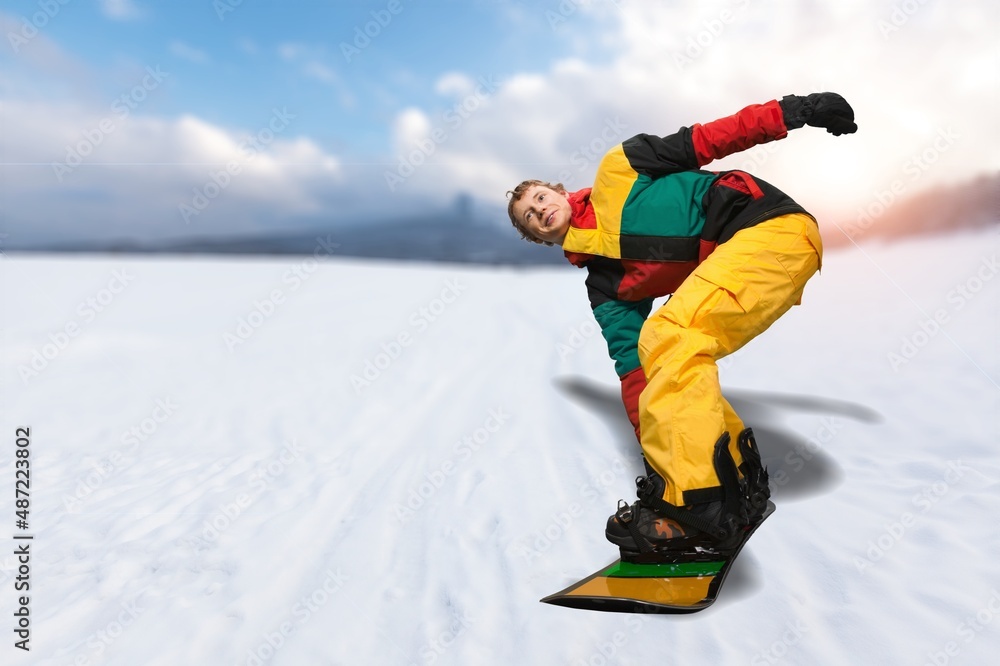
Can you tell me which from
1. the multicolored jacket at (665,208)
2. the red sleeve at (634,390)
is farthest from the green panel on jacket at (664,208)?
the red sleeve at (634,390)

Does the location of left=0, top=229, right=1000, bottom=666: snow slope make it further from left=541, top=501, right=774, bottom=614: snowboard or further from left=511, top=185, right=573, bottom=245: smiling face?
left=511, top=185, right=573, bottom=245: smiling face

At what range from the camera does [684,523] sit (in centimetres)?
222

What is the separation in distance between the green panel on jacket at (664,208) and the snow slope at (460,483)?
3.61 feet

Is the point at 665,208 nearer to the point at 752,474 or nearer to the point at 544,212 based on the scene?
the point at 544,212

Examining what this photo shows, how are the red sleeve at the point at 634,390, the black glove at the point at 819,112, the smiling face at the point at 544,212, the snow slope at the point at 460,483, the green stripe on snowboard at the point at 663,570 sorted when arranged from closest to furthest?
the snow slope at the point at 460,483 → the green stripe on snowboard at the point at 663,570 → the black glove at the point at 819,112 → the red sleeve at the point at 634,390 → the smiling face at the point at 544,212

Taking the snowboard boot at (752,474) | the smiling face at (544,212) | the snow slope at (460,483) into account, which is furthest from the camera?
the smiling face at (544,212)

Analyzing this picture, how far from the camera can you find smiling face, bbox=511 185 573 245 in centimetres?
284

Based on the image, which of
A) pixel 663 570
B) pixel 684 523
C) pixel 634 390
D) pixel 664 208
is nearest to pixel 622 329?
pixel 634 390

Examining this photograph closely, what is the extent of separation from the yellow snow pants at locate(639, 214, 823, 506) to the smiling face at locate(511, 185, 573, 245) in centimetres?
63

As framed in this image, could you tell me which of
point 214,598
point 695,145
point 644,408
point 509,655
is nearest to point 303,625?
point 214,598

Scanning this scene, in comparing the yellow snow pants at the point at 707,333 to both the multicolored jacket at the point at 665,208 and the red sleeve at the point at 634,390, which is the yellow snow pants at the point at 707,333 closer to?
the multicolored jacket at the point at 665,208

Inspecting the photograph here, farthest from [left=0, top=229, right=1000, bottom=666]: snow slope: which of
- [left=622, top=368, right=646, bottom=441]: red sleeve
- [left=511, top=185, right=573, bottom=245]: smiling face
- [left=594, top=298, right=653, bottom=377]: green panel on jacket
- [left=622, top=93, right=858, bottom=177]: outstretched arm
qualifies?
[left=622, top=93, right=858, bottom=177]: outstretched arm

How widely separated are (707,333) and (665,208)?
56 cm

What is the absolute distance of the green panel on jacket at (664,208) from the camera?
2.67 meters
